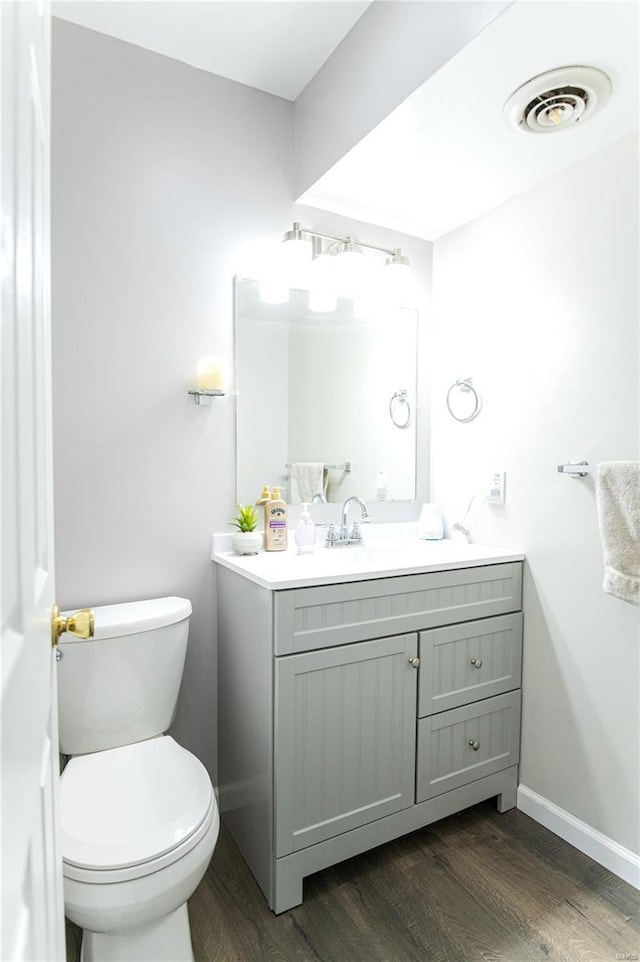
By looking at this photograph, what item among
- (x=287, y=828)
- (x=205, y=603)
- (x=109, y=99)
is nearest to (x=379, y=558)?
(x=205, y=603)

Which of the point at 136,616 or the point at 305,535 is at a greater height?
the point at 305,535

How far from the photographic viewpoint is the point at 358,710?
63.9 inches

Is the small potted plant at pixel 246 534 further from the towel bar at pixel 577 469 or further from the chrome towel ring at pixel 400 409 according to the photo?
the towel bar at pixel 577 469

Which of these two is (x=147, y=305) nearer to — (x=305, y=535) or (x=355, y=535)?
(x=305, y=535)

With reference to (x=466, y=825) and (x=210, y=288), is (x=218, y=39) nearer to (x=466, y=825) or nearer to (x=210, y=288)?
(x=210, y=288)

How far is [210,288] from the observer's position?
193cm

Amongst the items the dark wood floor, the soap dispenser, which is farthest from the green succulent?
the dark wood floor

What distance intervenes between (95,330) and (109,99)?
750 mm

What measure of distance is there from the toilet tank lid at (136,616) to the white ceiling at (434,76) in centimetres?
158

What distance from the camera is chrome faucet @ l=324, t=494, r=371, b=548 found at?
6.93 feet

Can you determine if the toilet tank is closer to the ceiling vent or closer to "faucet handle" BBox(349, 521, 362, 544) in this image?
"faucet handle" BBox(349, 521, 362, 544)

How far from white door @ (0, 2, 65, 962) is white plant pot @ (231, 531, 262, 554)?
1113 millimetres

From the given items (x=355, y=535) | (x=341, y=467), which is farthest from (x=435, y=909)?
(x=341, y=467)

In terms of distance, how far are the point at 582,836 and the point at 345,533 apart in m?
1.28
